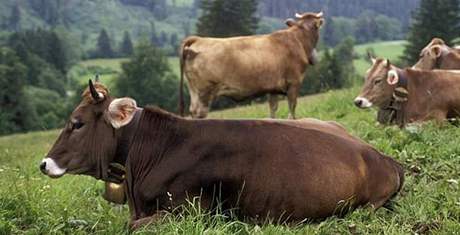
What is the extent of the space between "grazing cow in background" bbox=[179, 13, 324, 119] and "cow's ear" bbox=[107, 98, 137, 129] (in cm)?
642

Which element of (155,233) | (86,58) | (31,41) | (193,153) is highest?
(193,153)

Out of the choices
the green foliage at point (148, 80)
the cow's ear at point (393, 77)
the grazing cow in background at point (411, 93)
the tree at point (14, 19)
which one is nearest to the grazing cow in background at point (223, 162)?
the grazing cow in background at point (411, 93)

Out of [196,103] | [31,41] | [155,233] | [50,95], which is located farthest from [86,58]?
[155,233]

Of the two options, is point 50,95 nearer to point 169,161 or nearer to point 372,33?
point 169,161

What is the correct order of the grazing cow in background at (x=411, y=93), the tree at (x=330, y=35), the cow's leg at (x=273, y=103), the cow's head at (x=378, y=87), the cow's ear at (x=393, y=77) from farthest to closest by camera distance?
the tree at (x=330, y=35) < the cow's leg at (x=273, y=103) < the cow's head at (x=378, y=87) < the cow's ear at (x=393, y=77) < the grazing cow in background at (x=411, y=93)

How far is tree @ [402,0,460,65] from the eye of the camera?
53062mm

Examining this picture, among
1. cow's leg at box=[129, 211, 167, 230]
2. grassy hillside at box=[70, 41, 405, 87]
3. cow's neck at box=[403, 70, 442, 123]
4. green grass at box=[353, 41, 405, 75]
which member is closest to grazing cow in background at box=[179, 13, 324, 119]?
cow's neck at box=[403, 70, 442, 123]

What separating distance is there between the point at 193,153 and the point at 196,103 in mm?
6979

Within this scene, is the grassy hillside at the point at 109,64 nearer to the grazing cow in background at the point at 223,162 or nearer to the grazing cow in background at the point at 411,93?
the grazing cow in background at the point at 411,93

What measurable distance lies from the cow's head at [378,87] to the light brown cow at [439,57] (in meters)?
2.71

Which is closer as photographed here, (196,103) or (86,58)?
(196,103)

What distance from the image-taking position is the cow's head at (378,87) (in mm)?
11539

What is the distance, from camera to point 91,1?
173 meters

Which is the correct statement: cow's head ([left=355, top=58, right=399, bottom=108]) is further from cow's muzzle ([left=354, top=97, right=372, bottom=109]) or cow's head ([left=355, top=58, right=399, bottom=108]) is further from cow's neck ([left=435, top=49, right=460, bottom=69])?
cow's neck ([left=435, top=49, right=460, bottom=69])
